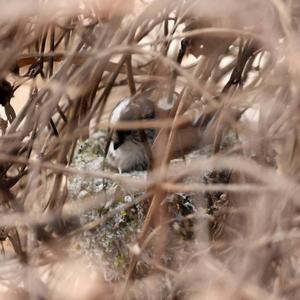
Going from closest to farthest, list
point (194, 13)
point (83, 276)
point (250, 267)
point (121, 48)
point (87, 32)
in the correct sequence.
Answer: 1. point (250, 267)
2. point (121, 48)
3. point (194, 13)
4. point (87, 32)
5. point (83, 276)

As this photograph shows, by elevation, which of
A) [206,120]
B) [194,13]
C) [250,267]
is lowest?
[206,120]

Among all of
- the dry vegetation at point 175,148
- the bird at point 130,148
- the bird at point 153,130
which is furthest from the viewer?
the bird at point 130,148

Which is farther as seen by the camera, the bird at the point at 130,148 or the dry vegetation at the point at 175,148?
the bird at the point at 130,148

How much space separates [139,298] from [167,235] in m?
0.11

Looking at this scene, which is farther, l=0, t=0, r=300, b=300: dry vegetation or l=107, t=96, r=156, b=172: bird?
l=107, t=96, r=156, b=172: bird

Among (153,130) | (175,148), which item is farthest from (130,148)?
(175,148)

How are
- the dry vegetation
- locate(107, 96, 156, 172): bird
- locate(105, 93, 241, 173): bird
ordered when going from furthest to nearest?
locate(107, 96, 156, 172): bird, locate(105, 93, 241, 173): bird, the dry vegetation

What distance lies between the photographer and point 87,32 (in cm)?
112

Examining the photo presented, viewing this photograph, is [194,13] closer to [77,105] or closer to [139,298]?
[77,105]

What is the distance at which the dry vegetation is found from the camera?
0.80 m

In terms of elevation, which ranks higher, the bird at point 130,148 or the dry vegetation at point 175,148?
the dry vegetation at point 175,148

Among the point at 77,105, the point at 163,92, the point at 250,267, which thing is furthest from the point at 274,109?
the point at 163,92

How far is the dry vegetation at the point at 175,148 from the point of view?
0.80 meters

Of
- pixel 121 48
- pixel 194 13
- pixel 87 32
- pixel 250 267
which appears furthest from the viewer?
pixel 87 32
